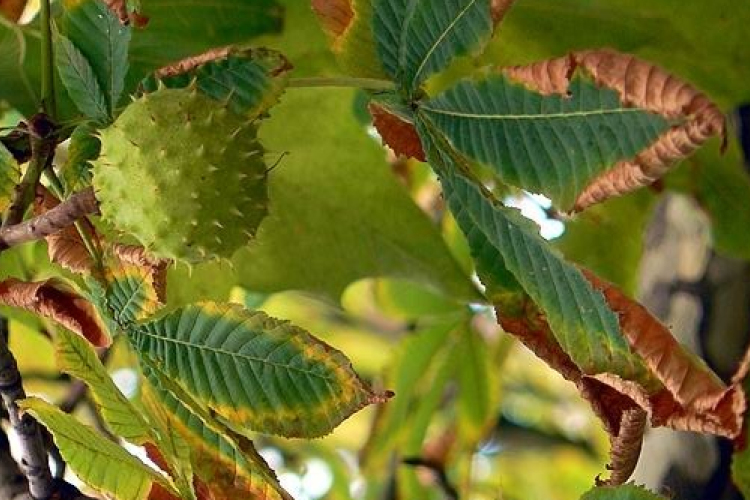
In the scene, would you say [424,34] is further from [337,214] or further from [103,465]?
[337,214]

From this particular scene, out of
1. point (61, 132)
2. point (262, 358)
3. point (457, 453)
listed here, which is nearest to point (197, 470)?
point (262, 358)

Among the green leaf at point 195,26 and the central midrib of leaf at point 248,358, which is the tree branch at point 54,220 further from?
the green leaf at point 195,26

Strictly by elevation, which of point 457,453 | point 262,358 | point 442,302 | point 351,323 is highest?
point 262,358

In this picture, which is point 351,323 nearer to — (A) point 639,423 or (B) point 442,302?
(B) point 442,302

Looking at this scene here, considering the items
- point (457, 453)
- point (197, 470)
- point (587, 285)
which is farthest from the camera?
point (457, 453)

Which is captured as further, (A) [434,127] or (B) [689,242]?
(B) [689,242]

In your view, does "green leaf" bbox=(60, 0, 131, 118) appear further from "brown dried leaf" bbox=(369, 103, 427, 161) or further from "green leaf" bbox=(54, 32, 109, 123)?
"brown dried leaf" bbox=(369, 103, 427, 161)

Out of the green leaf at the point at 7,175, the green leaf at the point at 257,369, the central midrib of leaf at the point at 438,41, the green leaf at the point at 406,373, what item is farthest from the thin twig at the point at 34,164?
the green leaf at the point at 406,373
